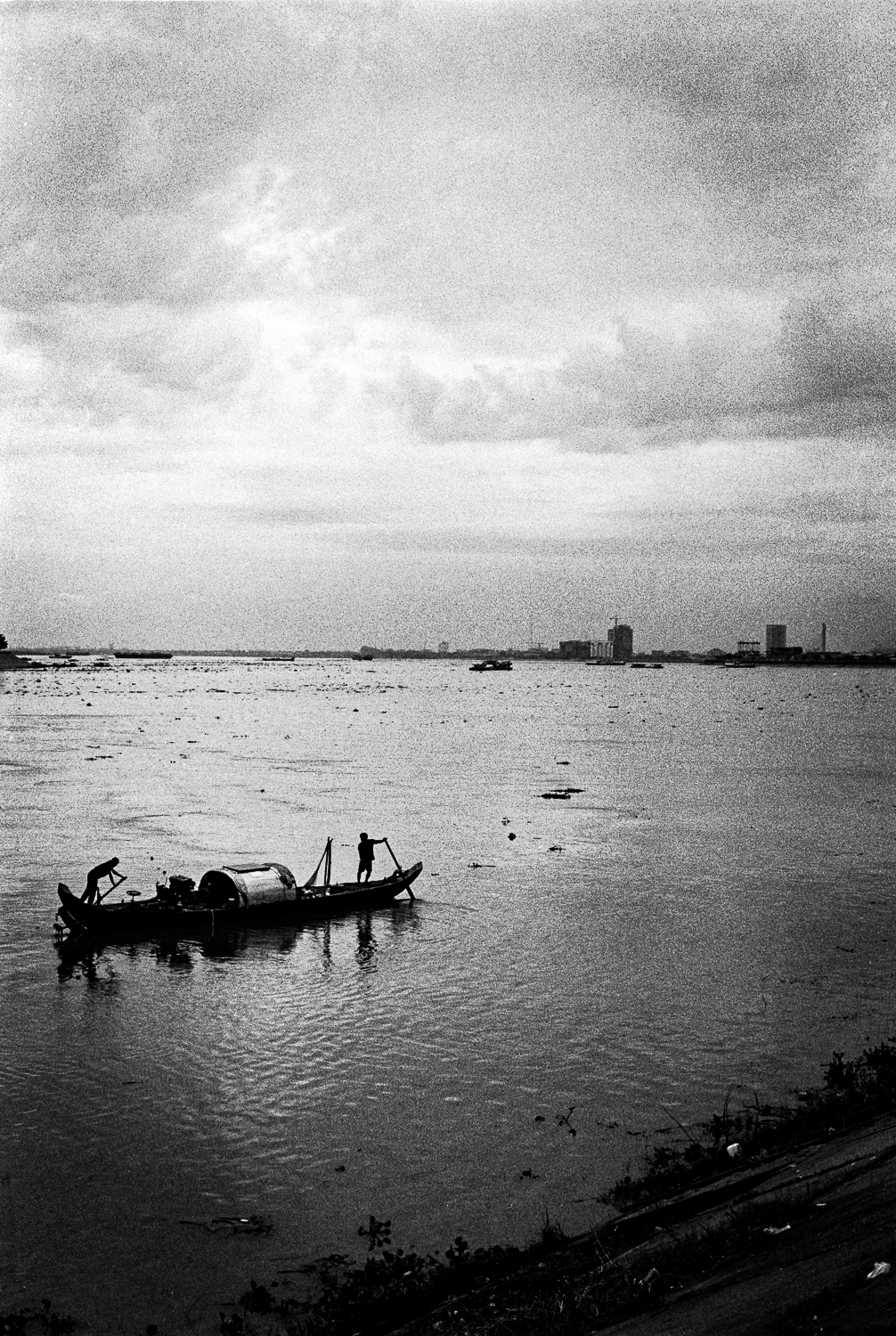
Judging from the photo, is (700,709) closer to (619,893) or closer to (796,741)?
(796,741)

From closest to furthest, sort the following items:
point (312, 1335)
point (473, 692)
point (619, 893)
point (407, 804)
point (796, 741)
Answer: point (312, 1335), point (619, 893), point (407, 804), point (796, 741), point (473, 692)

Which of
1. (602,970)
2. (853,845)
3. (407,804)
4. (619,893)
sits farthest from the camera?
(407,804)

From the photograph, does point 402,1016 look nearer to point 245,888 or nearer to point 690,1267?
point 245,888

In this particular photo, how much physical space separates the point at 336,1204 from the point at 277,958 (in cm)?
1025

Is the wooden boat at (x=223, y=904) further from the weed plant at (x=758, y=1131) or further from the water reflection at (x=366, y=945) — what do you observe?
the weed plant at (x=758, y=1131)

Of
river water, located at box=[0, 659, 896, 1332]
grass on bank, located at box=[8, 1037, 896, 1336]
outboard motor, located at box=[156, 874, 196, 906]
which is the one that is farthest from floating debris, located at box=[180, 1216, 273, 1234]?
outboard motor, located at box=[156, 874, 196, 906]

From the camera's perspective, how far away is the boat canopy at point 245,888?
78.5ft

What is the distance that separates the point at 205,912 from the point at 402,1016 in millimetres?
7263

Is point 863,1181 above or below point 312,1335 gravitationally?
above

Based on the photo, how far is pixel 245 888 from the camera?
79.0ft

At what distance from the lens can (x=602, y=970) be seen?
20.7 meters

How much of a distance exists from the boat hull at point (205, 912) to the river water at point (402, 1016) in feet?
2.13

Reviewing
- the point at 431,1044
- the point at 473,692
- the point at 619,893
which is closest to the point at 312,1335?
the point at 431,1044

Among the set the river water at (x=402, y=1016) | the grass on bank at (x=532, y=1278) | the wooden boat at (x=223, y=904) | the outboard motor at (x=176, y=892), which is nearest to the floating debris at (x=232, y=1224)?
the river water at (x=402, y=1016)
